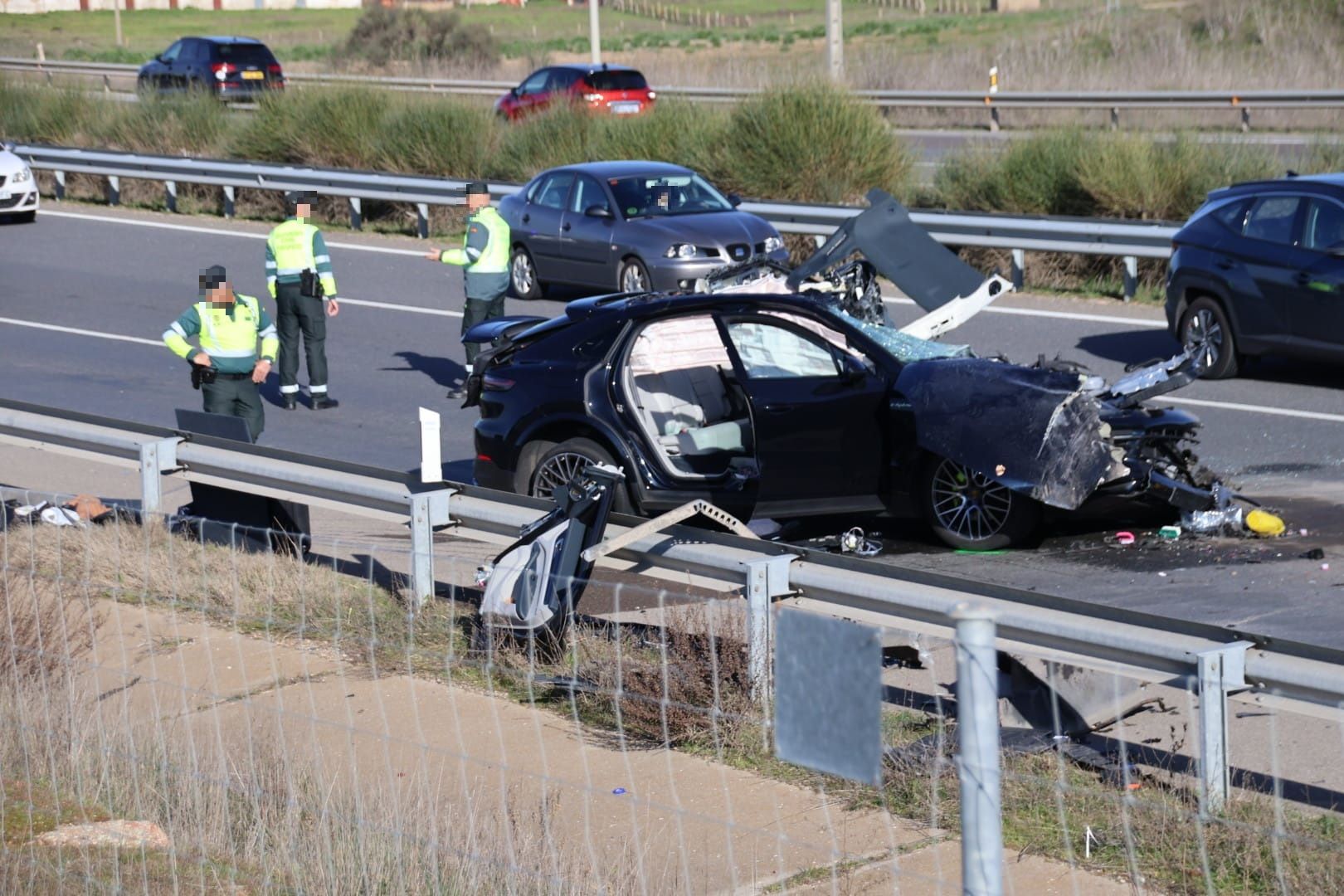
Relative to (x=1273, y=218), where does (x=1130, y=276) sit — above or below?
below

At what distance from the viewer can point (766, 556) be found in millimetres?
7457

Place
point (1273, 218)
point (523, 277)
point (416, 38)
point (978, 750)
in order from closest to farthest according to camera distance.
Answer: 1. point (978, 750)
2. point (1273, 218)
3. point (523, 277)
4. point (416, 38)

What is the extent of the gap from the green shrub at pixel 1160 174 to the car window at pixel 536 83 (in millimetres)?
15908

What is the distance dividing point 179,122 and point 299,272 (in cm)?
1684

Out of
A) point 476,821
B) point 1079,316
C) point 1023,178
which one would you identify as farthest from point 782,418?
point 1023,178

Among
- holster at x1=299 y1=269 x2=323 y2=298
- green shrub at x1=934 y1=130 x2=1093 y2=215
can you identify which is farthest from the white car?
green shrub at x1=934 y1=130 x2=1093 y2=215

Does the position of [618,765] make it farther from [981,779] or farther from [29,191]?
[29,191]

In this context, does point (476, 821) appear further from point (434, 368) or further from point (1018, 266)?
point (1018, 266)

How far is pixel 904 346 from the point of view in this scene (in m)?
10.7

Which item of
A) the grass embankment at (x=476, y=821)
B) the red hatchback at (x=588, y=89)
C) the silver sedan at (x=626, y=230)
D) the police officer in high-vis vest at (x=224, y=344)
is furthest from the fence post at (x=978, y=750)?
the red hatchback at (x=588, y=89)

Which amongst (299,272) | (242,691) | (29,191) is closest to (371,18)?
(29,191)

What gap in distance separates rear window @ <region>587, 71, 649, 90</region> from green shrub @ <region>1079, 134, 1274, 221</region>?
14.3 m

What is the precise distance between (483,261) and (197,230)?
38.4ft

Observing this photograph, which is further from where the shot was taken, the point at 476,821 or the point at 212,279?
the point at 212,279
